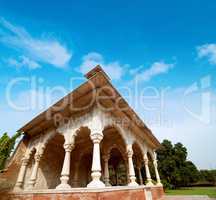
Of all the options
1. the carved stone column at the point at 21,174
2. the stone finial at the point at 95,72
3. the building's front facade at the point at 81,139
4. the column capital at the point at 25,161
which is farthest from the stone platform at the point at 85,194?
the stone finial at the point at 95,72

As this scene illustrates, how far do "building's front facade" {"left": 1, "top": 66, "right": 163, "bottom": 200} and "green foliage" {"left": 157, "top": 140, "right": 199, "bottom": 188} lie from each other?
26521 mm

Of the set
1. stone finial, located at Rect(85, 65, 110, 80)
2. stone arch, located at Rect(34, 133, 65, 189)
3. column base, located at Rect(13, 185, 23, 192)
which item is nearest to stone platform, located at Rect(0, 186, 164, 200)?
column base, located at Rect(13, 185, 23, 192)

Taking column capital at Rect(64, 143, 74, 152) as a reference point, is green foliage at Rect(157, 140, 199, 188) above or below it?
above

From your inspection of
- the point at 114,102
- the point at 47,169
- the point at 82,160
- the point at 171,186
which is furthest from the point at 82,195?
the point at 171,186

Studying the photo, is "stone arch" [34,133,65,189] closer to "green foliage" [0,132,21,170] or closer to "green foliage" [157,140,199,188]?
"green foliage" [0,132,21,170]

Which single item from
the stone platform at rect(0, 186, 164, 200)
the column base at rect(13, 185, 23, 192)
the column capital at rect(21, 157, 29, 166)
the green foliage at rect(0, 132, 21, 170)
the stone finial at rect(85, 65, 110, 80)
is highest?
the stone finial at rect(85, 65, 110, 80)

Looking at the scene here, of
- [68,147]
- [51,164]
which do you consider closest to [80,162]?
[51,164]

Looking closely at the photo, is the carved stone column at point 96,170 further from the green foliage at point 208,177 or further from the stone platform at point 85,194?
the green foliage at point 208,177

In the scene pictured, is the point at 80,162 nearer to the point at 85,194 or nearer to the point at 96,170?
the point at 96,170

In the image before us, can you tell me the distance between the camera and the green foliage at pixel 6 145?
31.3ft

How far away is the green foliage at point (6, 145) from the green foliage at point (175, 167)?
3120 cm

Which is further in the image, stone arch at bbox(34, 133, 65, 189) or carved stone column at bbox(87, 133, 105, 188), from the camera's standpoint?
stone arch at bbox(34, 133, 65, 189)

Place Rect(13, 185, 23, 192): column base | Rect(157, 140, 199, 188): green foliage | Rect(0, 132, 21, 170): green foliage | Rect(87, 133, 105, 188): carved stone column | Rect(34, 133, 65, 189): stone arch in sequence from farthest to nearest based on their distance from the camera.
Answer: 1. Rect(157, 140, 199, 188): green foliage
2. Rect(34, 133, 65, 189): stone arch
3. Rect(0, 132, 21, 170): green foliage
4. Rect(13, 185, 23, 192): column base
5. Rect(87, 133, 105, 188): carved stone column

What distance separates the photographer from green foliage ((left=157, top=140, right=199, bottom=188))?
1379 inches
